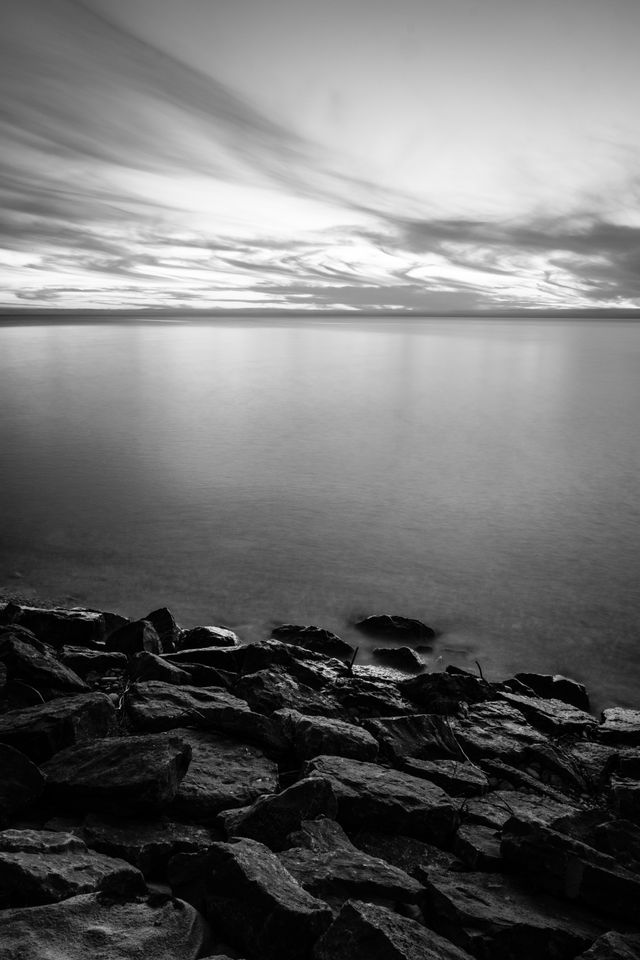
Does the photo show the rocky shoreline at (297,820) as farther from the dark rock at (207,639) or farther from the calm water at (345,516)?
the calm water at (345,516)

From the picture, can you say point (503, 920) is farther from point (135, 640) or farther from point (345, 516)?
point (345, 516)

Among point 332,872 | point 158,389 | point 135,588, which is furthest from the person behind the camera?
point 158,389

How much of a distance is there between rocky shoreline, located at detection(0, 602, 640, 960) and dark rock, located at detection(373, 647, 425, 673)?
3.45 feet

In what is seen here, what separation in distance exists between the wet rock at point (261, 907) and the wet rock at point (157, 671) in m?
2.43

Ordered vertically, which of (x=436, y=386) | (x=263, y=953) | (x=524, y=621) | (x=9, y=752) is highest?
(x=436, y=386)

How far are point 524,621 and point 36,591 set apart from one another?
6.16 metres

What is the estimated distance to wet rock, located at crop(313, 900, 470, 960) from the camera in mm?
2588

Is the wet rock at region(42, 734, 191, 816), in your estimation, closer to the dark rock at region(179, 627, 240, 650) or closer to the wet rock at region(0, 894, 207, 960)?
the wet rock at region(0, 894, 207, 960)

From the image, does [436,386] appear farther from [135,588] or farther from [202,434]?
[135,588]

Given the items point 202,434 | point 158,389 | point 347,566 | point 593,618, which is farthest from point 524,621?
point 158,389

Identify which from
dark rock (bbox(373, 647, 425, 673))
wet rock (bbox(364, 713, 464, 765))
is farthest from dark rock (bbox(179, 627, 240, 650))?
wet rock (bbox(364, 713, 464, 765))

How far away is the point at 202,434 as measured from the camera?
20141 millimetres

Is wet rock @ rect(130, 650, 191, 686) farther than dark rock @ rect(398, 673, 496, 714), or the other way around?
dark rock @ rect(398, 673, 496, 714)

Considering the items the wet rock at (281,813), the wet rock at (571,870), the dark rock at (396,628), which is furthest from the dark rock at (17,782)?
the dark rock at (396,628)
